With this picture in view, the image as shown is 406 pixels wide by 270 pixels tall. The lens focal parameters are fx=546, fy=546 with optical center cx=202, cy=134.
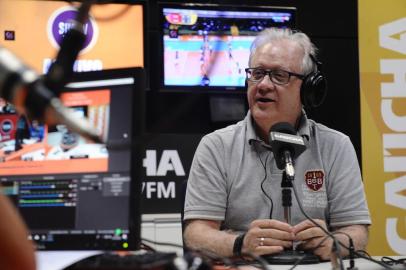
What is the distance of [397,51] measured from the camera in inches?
120

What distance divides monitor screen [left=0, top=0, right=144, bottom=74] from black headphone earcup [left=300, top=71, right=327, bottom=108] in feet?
3.43

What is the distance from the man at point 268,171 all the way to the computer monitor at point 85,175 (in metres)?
0.66

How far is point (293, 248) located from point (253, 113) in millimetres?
591

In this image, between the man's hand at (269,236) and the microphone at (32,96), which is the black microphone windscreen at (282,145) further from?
the microphone at (32,96)

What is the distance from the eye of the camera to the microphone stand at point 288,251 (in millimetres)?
1135

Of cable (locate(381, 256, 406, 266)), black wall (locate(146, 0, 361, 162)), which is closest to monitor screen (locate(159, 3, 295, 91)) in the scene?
black wall (locate(146, 0, 361, 162))

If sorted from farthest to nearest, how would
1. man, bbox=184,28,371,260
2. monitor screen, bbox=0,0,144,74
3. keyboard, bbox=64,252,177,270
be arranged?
monitor screen, bbox=0,0,144,74, man, bbox=184,28,371,260, keyboard, bbox=64,252,177,270

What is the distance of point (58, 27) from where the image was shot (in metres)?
2.59

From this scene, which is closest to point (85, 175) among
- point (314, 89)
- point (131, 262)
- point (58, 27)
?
point (131, 262)

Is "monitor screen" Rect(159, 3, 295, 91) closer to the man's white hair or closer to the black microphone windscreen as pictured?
the man's white hair

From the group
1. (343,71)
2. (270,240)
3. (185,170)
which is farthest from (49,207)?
(343,71)

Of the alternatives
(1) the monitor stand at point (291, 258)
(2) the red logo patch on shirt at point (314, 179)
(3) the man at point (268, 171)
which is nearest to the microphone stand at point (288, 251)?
(1) the monitor stand at point (291, 258)

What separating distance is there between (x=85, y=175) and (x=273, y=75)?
1.07 m

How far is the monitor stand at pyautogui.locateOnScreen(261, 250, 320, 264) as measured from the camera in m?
1.26
